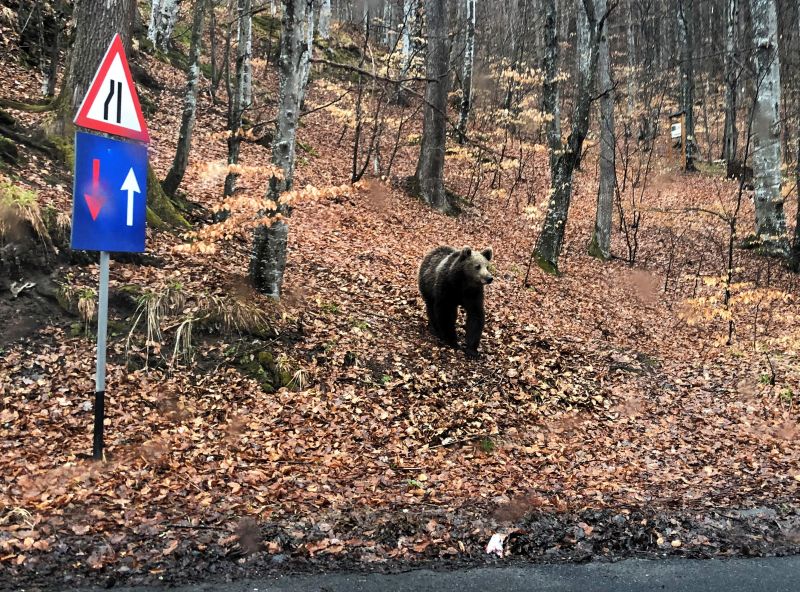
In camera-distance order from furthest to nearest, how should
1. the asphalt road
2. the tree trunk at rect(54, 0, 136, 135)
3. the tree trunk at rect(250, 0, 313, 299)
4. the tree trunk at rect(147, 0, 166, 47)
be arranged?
the tree trunk at rect(147, 0, 166, 47)
the tree trunk at rect(54, 0, 136, 135)
the tree trunk at rect(250, 0, 313, 299)
the asphalt road

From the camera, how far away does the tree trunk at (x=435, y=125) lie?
16172 mm

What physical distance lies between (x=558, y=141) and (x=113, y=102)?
12148mm

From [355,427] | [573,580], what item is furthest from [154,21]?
[573,580]

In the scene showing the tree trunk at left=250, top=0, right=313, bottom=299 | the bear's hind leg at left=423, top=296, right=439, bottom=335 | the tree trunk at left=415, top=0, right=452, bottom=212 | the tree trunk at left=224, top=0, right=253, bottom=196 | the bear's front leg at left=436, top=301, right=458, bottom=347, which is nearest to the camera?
the tree trunk at left=250, top=0, right=313, bottom=299

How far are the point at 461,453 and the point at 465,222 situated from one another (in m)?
11.3

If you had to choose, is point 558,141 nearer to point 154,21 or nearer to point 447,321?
point 447,321

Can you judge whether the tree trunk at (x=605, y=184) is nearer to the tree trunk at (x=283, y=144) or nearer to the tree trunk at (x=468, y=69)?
the tree trunk at (x=468, y=69)

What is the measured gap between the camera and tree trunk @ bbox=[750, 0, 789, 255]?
Answer: 14.7 metres

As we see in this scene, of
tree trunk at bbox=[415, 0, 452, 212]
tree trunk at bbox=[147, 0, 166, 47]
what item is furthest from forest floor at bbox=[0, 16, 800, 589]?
tree trunk at bbox=[147, 0, 166, 47]

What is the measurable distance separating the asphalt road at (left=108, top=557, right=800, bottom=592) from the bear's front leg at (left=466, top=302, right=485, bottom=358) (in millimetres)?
4896

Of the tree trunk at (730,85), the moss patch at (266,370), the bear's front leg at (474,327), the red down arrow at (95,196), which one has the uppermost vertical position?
the tree trunk at (730,85)

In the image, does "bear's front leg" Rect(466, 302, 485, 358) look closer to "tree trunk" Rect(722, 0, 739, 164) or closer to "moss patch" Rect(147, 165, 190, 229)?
"moss patch" Rect(147, 165, 190, 229)

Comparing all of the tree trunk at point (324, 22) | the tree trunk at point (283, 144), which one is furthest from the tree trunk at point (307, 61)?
the tree trunk at point (324, 22)

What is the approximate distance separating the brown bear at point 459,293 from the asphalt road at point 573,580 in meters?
4.95
